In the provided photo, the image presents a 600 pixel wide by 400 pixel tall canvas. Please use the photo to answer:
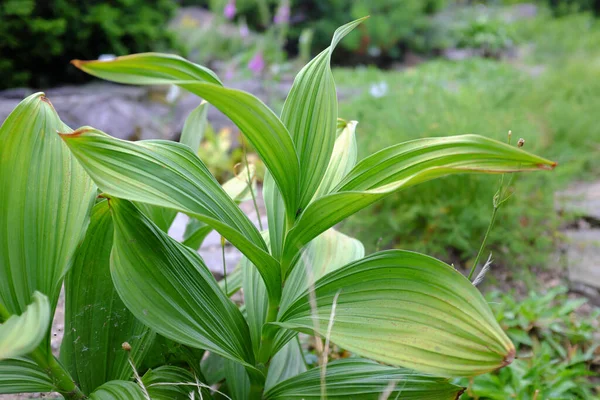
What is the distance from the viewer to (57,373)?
3.20ft

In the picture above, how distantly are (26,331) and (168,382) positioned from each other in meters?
0.44

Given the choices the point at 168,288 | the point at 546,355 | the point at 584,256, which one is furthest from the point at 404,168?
the point at 584,256

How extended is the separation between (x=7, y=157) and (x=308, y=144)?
57cm

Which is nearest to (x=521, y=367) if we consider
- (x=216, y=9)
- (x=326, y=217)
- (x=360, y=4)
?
(x=326, y=217)

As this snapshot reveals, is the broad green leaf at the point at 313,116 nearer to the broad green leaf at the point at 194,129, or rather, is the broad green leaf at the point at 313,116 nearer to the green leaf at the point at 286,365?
the broad green leaf at the point at 194,129

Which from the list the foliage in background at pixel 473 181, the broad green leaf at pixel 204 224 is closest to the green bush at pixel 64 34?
the foliage in background at pixel 473 181

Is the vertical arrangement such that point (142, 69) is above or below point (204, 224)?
above

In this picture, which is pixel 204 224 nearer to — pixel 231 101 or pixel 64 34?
pixel 231 101

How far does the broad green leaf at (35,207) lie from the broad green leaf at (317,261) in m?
0.46

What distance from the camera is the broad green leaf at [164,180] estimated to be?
835mm

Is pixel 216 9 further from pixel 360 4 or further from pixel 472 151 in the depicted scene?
pixel 472 151

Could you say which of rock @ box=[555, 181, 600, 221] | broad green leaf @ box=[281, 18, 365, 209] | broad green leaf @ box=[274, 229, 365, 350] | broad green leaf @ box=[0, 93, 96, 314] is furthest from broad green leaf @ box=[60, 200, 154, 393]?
rock @ box=[555, 181, 600, 221]

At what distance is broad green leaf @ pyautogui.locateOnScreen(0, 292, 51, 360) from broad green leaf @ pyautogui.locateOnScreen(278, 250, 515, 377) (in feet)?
1.36

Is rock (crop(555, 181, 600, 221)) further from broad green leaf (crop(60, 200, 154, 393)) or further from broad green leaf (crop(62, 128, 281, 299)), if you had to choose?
broad green leaf (crop(60, 200, 154, 393))
